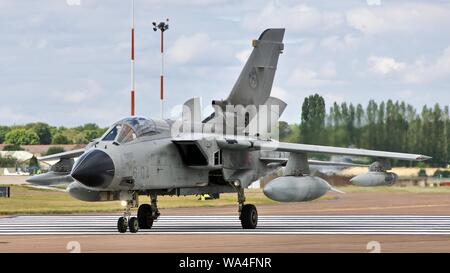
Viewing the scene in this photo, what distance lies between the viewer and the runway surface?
21438mm

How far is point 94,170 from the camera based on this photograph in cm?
1891

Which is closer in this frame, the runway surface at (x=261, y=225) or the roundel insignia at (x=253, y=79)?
the runway surface at (x=261, y=225)

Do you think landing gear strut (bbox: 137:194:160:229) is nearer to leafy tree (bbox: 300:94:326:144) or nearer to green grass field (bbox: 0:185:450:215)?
leafy tree (bbox: 300:94:326:144)

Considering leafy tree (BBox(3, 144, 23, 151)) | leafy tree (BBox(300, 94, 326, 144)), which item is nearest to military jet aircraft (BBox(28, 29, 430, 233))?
leafy tree (BBox(300, 94, 326, 144))

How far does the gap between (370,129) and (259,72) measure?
797 cm

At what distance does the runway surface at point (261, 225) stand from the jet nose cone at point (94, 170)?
6.23 ft

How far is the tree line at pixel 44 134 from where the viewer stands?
322 feet

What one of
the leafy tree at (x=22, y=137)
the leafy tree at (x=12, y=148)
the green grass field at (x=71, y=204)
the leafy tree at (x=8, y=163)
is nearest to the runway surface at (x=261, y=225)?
the green grass field at (x=71, y=204)

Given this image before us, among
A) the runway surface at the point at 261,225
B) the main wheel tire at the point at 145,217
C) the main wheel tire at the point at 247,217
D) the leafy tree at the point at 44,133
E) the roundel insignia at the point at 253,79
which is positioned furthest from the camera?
the leafy tree at the point at 44,133

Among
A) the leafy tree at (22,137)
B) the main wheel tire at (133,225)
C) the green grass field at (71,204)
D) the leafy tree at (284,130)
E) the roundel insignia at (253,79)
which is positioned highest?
the leafy tree at (22,137)

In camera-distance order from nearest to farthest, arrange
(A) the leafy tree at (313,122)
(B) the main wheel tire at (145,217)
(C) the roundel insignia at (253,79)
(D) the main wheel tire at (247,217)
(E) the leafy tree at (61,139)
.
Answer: (B) the main wheel tire at (145,217), (D) the main wheel tire at (247,217), (C) the roundel insignia at (253,79), (A) the leafy tree at (313,122), (E) the leafy tree at (61,139)

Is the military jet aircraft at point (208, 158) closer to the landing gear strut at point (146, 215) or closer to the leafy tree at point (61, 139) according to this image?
the landing gear strut at point (146, 215)

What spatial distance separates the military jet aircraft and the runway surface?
0.86m

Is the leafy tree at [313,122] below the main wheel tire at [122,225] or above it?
above
